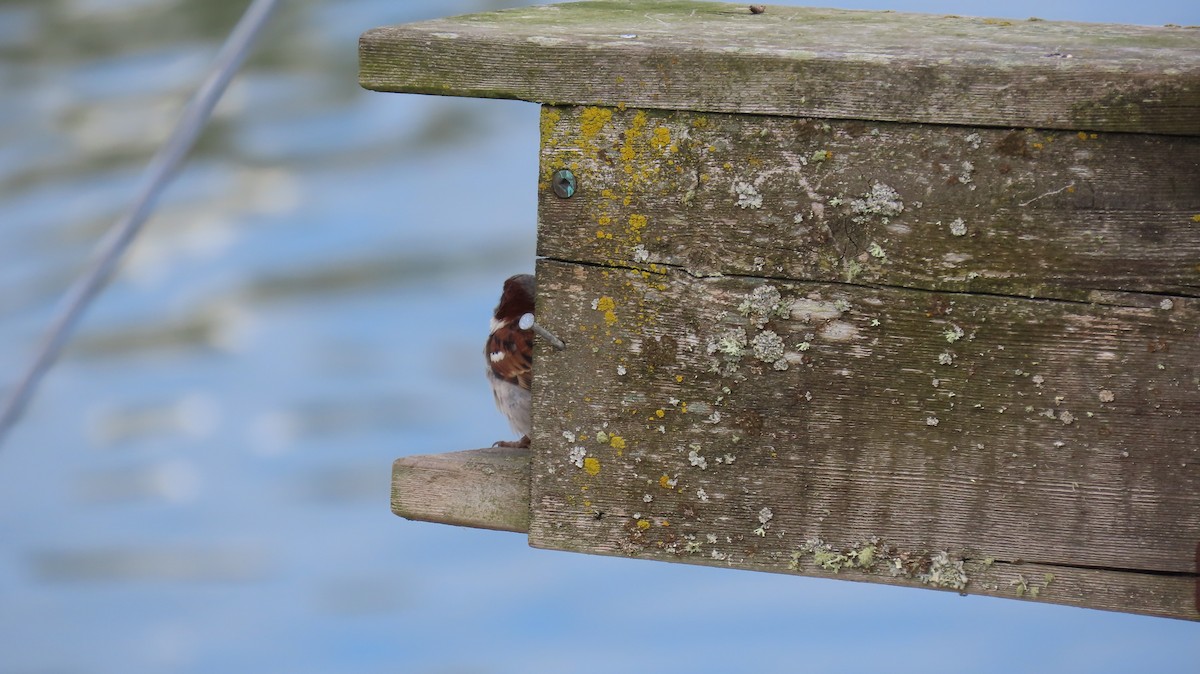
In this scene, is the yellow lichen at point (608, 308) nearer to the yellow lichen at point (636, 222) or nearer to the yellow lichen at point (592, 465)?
the yellow lichen at point (636, 222)

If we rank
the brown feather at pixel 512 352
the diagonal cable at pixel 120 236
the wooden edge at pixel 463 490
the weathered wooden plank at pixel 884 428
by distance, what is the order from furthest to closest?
the brown feather at pixel 512 352, the wooden edge at pixel 463 490, the weathered wooden plank at pixel 884 428, the diagonal cable at pixel 120 236

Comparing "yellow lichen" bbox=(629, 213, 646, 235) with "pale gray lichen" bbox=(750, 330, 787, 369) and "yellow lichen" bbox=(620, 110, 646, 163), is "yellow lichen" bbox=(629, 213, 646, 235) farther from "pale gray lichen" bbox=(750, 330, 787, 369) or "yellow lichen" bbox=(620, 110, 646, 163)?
"pale gray lichen" bbox=(750, 330, 787, 369)

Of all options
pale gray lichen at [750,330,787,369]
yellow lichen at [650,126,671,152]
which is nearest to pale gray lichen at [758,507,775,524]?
pale gray lichen at [750,330,787,369]

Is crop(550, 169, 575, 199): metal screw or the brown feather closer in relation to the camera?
crop(550, 169, 575, 199): metal screw

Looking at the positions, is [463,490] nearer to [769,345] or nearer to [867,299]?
[769,345]

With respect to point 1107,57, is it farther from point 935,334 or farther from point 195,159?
point 195,159

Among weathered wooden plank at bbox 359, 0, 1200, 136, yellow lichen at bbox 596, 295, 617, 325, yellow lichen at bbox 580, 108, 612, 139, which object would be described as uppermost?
weathered wooden plank at bbox 359, 0, 1200, 136

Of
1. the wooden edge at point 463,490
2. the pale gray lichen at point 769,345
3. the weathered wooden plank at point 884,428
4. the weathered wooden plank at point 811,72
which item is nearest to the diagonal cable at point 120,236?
the weathered wooden plank at point 811,72
